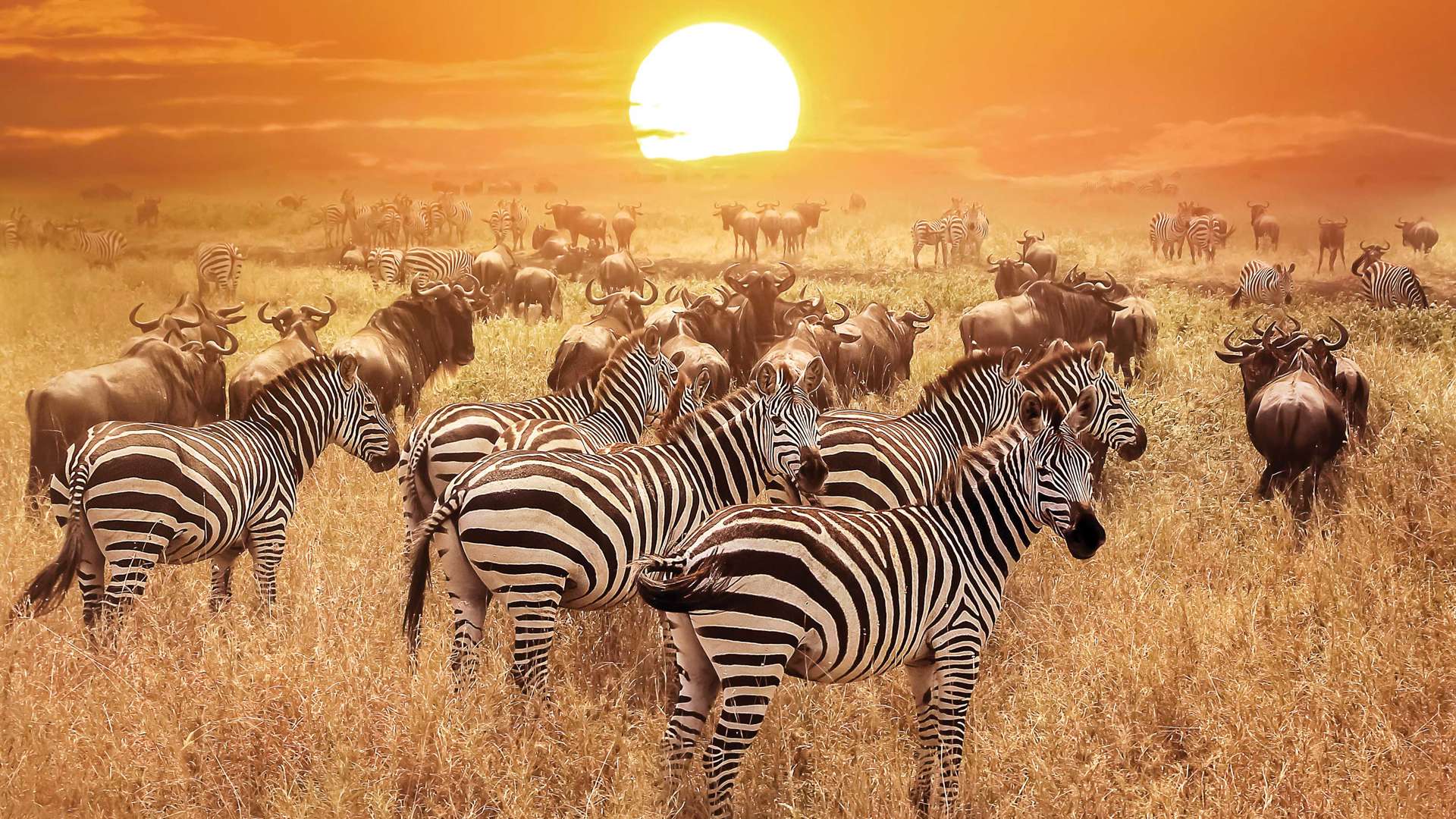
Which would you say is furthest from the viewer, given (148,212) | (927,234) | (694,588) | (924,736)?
(927,234)

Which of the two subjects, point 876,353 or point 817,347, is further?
point 876,353

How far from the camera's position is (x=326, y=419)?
20.1ft

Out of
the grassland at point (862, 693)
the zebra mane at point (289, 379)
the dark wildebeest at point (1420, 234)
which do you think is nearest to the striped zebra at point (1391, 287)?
the dark wildebeest at point (1420, 234)

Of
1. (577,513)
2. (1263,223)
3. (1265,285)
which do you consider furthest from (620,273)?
(577,513)

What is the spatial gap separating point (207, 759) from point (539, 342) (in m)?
9.74

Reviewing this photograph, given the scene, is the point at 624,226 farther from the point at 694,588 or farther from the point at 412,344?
the point at 694,588

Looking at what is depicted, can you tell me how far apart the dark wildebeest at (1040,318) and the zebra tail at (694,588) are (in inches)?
384

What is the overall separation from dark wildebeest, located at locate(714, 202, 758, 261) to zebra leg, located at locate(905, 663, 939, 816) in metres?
20.9

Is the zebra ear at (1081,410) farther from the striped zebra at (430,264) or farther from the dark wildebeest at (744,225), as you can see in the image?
the dark wildebeest at (744,225)

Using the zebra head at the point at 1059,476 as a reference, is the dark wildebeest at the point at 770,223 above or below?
below

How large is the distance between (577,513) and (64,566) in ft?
7.63

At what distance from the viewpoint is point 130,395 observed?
7770mm

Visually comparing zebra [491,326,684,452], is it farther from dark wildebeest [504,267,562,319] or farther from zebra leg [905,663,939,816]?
dark wildebeest [504,267,562,319]

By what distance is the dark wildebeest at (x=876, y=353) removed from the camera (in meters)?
11.2
